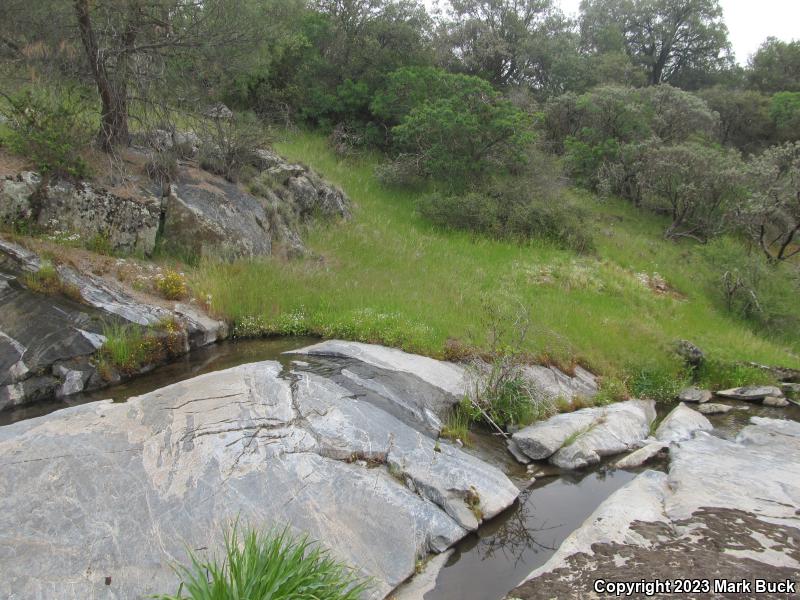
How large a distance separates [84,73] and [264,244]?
16.5 ft

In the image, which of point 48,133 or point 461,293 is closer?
point 48,133

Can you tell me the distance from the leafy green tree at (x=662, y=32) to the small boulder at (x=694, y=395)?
36.8m

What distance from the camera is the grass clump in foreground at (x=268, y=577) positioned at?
4.05 metres

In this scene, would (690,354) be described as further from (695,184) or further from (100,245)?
(695,184)

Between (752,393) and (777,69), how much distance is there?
4091 centimetres

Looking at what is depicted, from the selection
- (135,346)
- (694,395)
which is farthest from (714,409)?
(135,346)

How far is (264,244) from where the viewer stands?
1304 cm

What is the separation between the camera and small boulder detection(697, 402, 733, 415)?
409 inches

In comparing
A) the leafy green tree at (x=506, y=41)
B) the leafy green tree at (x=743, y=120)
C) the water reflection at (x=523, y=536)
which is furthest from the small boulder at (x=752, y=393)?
the leafy green tree at (x=743, y=120)

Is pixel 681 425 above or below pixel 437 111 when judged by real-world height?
below

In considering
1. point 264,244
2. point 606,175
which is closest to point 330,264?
point 264,244

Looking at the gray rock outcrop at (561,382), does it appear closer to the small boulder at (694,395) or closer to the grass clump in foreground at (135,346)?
the small boulder at (694,395)

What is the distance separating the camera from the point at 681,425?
9.11 meters

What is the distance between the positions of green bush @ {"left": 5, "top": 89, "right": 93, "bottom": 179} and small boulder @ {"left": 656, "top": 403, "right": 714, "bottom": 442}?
1125 centimetres
